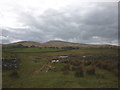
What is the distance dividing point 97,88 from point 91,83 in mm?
771

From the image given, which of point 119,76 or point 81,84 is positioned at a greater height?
point 119,76

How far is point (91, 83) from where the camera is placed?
7.48m

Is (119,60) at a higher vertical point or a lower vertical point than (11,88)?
higher

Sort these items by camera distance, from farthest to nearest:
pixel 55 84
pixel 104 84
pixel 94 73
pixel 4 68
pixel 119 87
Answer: pixel 4 68 < pixel 94 73 < pixel 55 84 < pixel 104 84 < pixel 119 87

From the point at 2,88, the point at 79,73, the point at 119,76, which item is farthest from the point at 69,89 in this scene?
the point at 2,88

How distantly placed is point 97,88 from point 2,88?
8849 mm

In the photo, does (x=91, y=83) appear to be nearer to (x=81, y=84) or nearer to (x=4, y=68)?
(x=81, y=84)

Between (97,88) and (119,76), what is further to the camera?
(119,76)

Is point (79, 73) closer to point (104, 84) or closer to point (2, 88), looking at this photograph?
point (104, 84)

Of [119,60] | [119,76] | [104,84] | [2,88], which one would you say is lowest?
[2,88]

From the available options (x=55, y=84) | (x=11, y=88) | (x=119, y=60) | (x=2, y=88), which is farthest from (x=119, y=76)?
(x=2, y=88)

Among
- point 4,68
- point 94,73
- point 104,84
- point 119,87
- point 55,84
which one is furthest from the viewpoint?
point 4,68

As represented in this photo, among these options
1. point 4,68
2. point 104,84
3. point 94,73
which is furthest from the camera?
point 4,68

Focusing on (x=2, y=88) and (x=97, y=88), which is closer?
(x=97, y=88)
